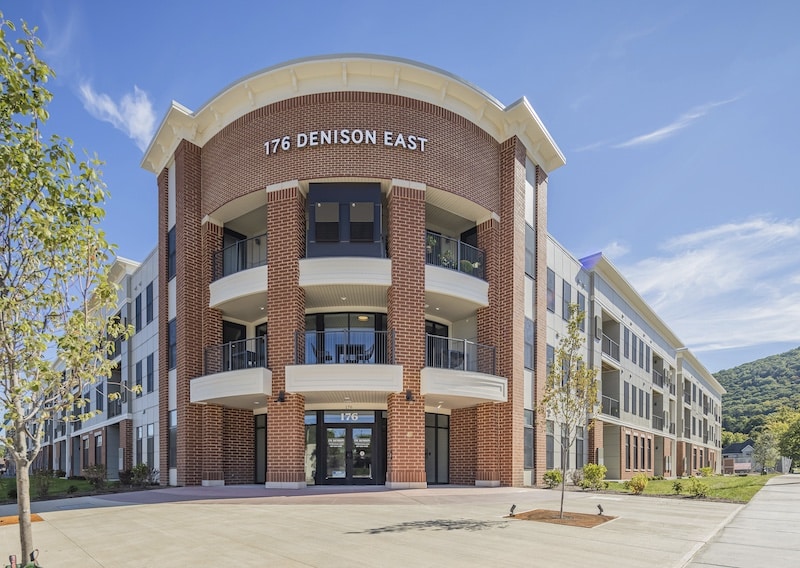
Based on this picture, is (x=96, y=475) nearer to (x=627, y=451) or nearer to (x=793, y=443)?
(x=627, y=451)

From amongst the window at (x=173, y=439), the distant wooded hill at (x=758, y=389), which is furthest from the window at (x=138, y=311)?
the distant wooded hill at (x=758, y=389)

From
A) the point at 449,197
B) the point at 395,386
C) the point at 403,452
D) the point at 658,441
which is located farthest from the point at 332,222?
the point at 658,441

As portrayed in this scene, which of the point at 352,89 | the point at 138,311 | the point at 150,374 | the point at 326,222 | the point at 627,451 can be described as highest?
the point at 352,89

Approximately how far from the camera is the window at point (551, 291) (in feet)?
102

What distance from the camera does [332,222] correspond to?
23.7 meters

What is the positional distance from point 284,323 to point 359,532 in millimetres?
12095

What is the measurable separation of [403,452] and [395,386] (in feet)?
7.62

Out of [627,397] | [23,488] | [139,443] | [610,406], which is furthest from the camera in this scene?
[627,397]

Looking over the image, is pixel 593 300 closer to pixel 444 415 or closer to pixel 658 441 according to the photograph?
pixel 444 415

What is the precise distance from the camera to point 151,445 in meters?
31.4

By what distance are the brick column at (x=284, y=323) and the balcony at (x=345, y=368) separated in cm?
55

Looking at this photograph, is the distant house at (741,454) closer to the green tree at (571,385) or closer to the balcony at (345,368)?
the balcony at (345,368)

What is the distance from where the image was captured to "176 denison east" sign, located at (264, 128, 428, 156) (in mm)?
23344

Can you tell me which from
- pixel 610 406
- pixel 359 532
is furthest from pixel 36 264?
pixel 610 406
